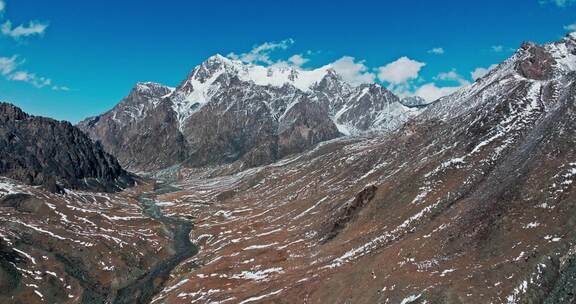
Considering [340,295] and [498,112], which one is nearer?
[340,295]

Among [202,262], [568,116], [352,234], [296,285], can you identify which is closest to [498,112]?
[568,116]

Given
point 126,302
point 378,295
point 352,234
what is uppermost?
point 126,302

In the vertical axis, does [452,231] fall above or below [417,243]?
below

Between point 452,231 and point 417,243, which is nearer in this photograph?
point 452,231

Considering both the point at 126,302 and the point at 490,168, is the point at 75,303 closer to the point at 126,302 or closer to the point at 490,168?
the point at 126,302

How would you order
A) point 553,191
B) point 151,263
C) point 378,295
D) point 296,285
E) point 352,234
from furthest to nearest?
point 151,263 < point 352,234 < point 296,285 < point 553,191 < point 378,295

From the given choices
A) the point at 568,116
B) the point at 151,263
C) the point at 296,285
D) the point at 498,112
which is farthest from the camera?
the point at 151,263

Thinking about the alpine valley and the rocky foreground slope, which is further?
the alpine valley

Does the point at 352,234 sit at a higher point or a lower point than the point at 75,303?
lower
